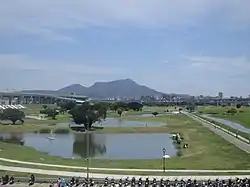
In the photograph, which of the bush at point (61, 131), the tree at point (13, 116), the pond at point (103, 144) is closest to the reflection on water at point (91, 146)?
the pond at point (103, 144)

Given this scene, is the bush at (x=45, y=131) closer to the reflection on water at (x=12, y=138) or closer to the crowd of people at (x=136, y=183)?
the reflection on water at (x=12, y=138)

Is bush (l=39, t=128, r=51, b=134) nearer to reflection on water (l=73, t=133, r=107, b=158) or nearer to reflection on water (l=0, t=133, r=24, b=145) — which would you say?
reflection on water (l=0, t=133, r=24, b=145)

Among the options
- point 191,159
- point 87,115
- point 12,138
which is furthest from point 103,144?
point 87,115

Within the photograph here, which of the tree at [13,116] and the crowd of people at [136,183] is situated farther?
the tree at [13,116]

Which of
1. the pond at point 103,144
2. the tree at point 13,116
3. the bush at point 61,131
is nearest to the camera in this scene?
the pond at point 103,144

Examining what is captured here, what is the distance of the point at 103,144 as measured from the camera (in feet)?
242

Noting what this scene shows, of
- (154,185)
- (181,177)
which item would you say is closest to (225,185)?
(154,185)

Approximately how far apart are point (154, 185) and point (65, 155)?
28.9m

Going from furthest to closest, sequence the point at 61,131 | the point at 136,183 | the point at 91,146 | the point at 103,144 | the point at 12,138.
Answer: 1. the point at 61,131
2. the point at 12,138
3. the point at 103,144
4. the point at 91,146
5. the point at 136,183

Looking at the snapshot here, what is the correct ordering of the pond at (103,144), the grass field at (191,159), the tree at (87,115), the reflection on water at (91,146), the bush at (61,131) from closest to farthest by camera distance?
1. the grass field at (191,159)
2. the pond at (103,144)
3. the reflection on water at (91,146)
4. the bush at (61,131)
5. the tree at (87,115)

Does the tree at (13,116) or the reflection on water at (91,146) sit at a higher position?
the tree at (13,116)

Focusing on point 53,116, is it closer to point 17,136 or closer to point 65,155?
point 17,136

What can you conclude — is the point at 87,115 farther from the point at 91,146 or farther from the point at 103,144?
the point at 91,146

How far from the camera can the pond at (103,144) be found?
61.4 metres
